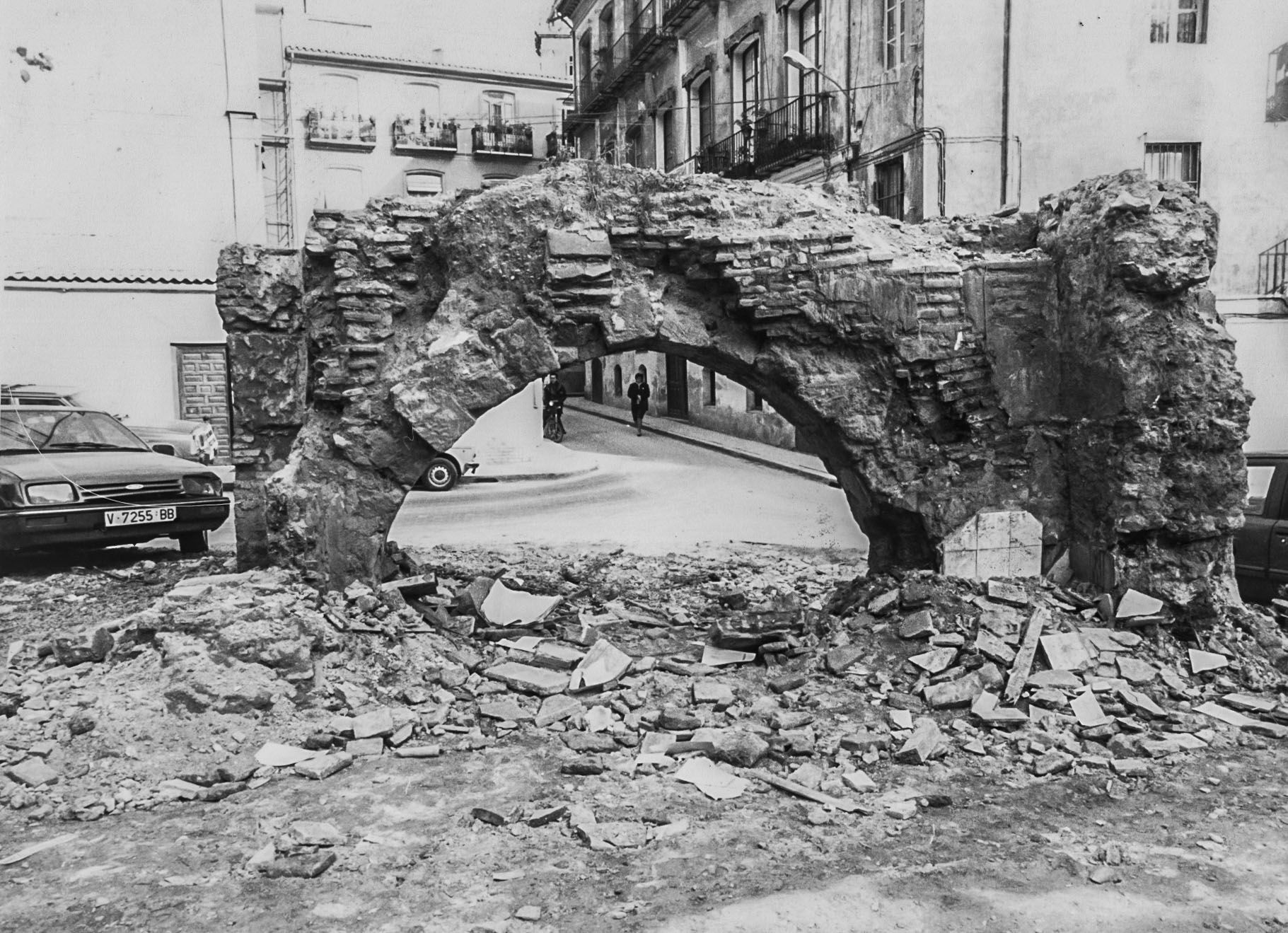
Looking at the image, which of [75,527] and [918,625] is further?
[75,527]

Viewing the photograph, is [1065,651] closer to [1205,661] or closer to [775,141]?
[1205,661]

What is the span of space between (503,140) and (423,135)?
1865 millimetres

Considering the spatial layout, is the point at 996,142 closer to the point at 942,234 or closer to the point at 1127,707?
the point at 942,234

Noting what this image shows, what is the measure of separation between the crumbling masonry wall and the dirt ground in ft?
6.31

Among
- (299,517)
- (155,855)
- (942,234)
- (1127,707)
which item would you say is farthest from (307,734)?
(942,234)

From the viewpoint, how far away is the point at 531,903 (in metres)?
3.71

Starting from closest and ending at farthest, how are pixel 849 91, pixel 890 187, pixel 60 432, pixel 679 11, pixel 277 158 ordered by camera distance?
pixel 60 432 → pixel 890 187 → pixel 849 91 → pixel 679 11 → pixel 277 158

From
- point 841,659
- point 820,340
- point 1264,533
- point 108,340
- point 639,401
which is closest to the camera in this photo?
point 841,659

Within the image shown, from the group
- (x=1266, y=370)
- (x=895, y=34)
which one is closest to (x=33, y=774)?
(x=895, y=34)

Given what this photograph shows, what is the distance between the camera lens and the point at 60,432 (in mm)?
9750

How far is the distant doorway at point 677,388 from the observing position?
79.3 ft

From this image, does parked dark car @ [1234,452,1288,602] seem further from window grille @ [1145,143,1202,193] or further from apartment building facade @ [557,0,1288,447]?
window grille @ [1145,143,1202,193]

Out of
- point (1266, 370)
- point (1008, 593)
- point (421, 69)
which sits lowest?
point (1008, 593)

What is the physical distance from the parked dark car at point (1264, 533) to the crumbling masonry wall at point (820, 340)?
1117mm
